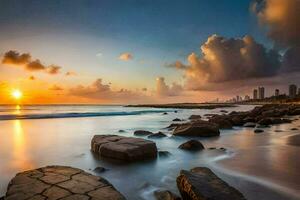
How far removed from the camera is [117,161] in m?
8.84

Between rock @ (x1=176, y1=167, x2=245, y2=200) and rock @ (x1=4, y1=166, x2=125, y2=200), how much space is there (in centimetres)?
120

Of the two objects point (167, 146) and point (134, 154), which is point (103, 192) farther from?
point (167, 146)

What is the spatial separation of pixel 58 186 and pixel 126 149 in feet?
12.5

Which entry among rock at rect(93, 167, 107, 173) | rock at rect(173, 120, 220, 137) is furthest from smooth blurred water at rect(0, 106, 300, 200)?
rock at rect(173, 120, 220, 137)

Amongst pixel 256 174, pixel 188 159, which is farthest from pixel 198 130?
pixel 256 174

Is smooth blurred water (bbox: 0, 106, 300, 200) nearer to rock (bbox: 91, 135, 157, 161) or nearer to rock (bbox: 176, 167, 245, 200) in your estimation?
rock (bbox: 91, 135, 157, 161)

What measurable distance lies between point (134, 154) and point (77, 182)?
11.6 ft

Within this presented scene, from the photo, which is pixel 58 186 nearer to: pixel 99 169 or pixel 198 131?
pixel 99 169

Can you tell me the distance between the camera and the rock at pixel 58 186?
4.87m

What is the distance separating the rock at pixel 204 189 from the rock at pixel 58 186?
1203mm

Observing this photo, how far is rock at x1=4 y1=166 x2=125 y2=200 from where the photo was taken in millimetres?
4867

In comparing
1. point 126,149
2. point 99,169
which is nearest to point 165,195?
point 99,169

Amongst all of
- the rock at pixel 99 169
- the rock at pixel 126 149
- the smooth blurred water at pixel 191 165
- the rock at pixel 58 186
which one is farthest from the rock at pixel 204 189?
the rock at pixel 126 149

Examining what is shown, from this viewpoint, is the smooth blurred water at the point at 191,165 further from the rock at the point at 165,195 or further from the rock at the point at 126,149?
the rock at the point at 126,149
